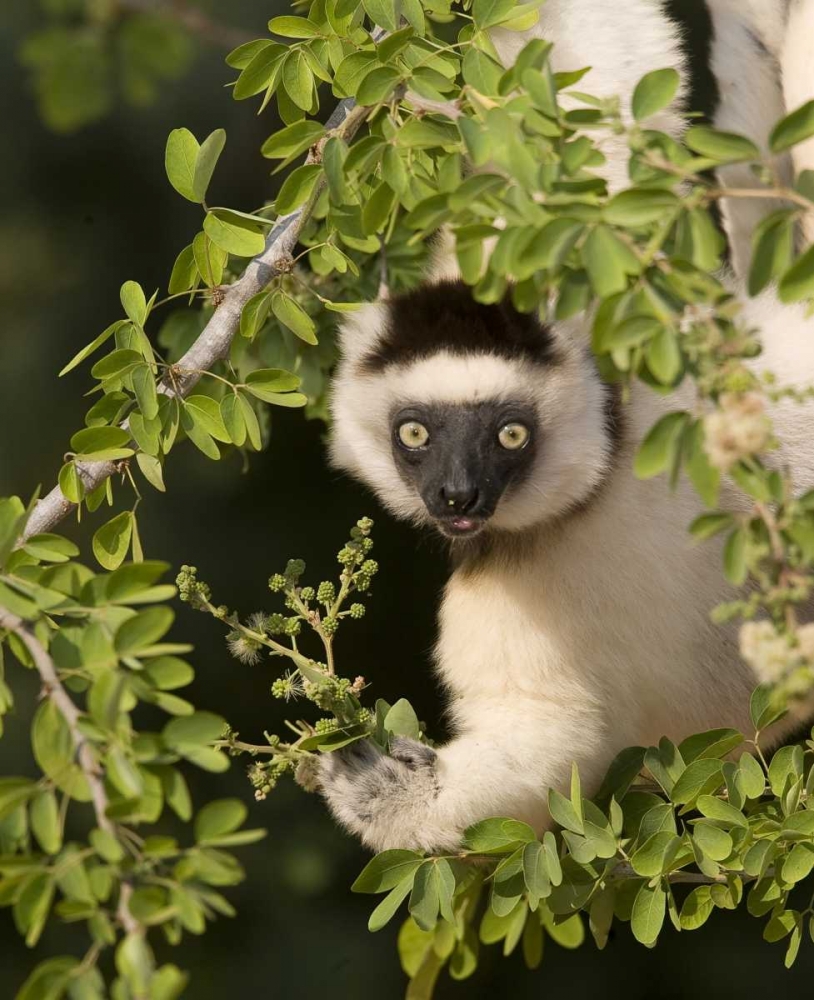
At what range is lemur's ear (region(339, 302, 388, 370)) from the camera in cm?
216

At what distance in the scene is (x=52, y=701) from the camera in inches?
46.6

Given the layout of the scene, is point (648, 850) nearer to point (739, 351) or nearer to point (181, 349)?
point (739, 351)

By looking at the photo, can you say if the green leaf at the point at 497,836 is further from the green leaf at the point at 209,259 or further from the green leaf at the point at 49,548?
the green leaf at the point at 209,259

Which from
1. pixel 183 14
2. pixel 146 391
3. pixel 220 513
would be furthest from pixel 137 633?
pixel 220 513

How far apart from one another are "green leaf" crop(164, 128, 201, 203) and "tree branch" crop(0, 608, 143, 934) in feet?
2.32

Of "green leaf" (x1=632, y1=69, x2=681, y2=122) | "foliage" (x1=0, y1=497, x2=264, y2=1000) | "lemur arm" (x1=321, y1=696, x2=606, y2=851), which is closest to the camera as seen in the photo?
"foliage" (x1=0, y1=497, x2=264, y2=1000)

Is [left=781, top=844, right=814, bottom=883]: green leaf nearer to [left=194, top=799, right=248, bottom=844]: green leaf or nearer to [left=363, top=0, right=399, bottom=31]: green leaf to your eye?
[left=194, top=799, right=248, bottom=844]: green leaf

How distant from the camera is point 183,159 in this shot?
1.77m

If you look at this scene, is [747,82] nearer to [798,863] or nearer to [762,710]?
[762,710]

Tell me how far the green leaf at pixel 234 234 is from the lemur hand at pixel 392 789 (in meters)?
0.75

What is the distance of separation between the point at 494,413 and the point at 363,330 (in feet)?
0.96

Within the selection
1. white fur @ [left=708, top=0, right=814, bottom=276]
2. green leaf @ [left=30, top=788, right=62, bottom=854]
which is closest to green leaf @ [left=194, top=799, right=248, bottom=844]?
green leaf @ [left=30, top=788, right=62, bottom=854]

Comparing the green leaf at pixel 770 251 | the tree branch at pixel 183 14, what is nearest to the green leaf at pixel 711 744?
the green leaf at pixel 770 251

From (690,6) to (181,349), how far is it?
1.52 meters
